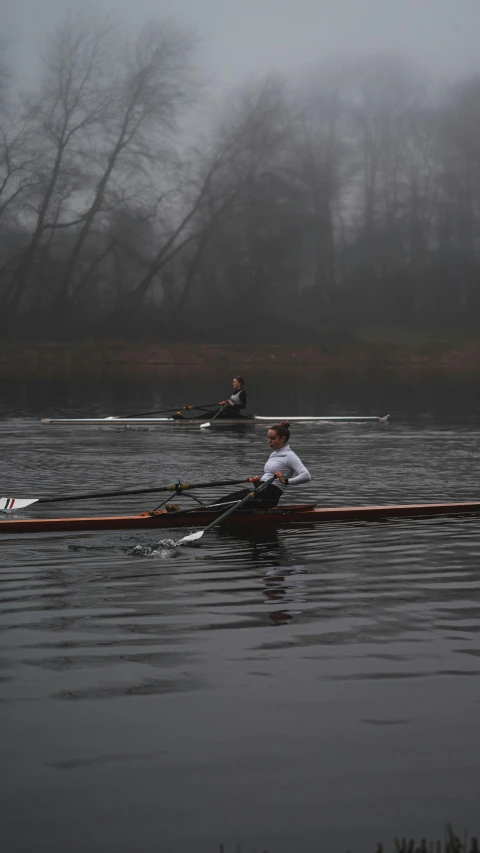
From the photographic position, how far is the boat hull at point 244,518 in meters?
14.1

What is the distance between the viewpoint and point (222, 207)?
88.4 metres

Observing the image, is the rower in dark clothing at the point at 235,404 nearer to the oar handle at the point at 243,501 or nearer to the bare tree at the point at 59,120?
the oar handle at the point at 243,501

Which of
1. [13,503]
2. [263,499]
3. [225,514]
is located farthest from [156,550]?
[13,503]

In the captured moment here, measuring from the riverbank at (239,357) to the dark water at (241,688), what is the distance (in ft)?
206

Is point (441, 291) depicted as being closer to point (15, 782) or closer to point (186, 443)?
point (186, 443)

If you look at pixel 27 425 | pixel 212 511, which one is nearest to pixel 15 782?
pixel 212 511

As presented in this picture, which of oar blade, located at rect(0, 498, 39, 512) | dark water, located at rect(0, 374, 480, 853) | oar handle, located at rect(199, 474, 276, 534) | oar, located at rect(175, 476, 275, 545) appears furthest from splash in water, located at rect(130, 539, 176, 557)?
oar blade, located at rect(0, 498, 39, 512)

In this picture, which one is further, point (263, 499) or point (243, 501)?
point (263, 499)

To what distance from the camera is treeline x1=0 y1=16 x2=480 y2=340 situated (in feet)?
283

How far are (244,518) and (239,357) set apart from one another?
6627 centimetres

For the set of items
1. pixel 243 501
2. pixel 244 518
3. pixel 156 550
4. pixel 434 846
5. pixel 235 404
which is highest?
pixel 235 404

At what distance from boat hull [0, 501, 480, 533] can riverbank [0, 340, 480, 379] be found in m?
60.3

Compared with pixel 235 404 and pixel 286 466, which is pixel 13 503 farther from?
pixel 235 404

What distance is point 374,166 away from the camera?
343 feet
